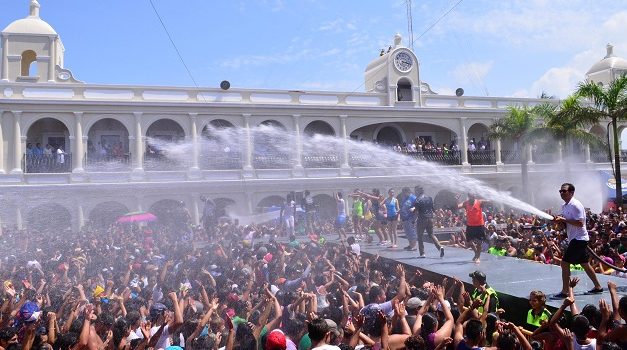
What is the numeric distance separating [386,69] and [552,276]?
2651 centimetres

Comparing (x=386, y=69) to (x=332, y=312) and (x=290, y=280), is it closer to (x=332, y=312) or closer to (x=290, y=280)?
(x=290, y=280)

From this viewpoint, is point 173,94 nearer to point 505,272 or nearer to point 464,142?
point 464,142

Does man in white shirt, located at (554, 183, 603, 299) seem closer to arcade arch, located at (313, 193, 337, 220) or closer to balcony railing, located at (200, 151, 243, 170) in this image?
arcade arch, located at (313, 193, 337, 220)

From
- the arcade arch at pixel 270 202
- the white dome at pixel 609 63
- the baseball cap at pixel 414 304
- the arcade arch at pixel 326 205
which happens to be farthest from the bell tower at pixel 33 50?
the white dome at pixel 609 63

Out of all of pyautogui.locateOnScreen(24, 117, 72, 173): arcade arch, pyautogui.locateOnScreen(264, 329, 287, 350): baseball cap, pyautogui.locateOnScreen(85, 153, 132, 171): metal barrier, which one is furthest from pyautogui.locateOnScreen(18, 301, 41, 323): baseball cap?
pyautogui.locateOnScreen(24, 117, 72, 173): arcade arch

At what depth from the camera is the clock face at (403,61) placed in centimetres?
3422

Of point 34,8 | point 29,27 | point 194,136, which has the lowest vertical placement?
point 194,136

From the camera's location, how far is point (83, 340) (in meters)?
5.34

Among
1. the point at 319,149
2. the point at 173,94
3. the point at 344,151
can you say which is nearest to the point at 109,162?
the point at 173,94

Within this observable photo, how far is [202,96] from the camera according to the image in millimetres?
30125

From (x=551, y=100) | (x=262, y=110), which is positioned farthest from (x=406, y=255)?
(x=551, y=100)

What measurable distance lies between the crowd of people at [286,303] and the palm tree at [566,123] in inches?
495

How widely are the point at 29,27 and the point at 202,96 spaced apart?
35.8ft

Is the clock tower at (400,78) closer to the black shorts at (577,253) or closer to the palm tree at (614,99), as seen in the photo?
the palm tree at (614,99)
